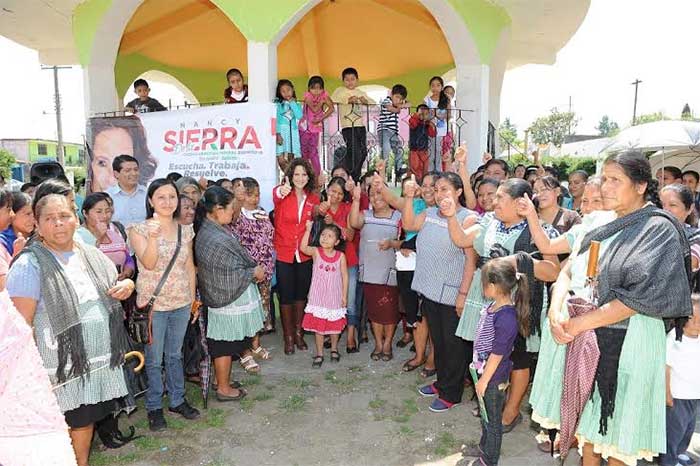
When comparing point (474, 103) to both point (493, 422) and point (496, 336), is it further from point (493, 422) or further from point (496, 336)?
point (493, 422)

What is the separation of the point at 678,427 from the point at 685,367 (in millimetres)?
377

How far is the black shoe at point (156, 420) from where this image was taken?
3.63 m

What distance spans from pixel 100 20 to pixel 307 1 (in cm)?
301

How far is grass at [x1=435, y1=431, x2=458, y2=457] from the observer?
337 cm

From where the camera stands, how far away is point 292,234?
5031 mm

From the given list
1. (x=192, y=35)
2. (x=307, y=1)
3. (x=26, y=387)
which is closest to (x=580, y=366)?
(x=26, y=387)

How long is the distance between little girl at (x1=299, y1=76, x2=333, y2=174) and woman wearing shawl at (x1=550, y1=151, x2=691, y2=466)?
14.8ft

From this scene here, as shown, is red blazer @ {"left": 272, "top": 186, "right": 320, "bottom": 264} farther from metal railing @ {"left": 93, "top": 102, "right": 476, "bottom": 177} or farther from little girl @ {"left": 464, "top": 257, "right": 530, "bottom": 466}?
little girl @ {"left": 464, "top": 257, "right": 530, "bottom": 466}

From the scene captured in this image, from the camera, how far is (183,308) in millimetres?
3627

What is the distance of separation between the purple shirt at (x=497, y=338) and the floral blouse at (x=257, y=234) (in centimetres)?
239

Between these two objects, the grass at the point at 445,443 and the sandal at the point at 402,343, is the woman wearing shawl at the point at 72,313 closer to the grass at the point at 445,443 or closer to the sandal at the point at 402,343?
the grass at the point at 445,443

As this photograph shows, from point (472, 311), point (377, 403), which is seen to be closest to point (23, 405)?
point (472, 311)

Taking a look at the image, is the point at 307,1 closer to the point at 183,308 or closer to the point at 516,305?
the point at 183,308

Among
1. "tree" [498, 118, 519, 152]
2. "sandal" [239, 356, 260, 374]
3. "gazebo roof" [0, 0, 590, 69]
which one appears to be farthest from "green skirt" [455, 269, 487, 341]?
"tree" [498, 118, 519, 152]
